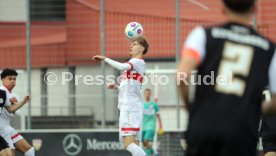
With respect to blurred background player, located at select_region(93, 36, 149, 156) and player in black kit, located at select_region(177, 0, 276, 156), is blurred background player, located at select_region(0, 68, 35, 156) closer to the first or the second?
blurred background player, located at select_region(93, 36, 149, 156)

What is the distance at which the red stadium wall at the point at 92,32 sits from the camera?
1848cm

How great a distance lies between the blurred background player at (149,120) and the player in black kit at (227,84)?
13614 millimetres

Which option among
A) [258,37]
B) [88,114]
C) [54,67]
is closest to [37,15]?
[54,67]

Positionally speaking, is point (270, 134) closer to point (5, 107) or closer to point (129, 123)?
point (129, 123)

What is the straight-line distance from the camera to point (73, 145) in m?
18.5

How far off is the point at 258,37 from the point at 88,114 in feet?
43.9

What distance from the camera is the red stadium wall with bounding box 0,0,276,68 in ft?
60.6

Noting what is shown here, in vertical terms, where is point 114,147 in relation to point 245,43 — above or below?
below

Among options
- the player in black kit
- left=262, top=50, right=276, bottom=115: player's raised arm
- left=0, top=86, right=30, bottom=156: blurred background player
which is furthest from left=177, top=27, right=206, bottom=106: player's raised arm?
left=0, top=86, right=30, bottom=156: blurred background player

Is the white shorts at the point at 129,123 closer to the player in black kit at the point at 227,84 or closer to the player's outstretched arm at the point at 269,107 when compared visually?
the player's outstretched arm at the point at 269,107

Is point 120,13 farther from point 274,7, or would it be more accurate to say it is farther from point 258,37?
point 258,37

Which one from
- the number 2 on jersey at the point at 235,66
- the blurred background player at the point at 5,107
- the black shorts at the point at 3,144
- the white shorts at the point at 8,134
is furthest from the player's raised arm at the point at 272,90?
the white shorts at the point at 8,134

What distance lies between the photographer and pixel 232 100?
5.16 m

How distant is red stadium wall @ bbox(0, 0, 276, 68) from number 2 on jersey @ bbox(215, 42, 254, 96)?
13.1 m
